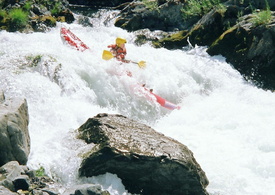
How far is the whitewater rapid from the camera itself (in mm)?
6508

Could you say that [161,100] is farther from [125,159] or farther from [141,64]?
[125,159]

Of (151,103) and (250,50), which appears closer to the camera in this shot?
(151,103)

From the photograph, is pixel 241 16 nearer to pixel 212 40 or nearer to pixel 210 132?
pixel 212 40

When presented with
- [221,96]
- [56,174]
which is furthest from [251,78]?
[56,174]

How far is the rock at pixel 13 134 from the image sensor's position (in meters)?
5.14

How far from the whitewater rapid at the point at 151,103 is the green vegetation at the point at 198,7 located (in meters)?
2.56

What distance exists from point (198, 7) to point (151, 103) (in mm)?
6676

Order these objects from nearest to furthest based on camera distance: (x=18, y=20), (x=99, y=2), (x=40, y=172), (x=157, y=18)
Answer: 1. (x=40, y=172)
2. (x=18, y=20)
3. (x=157, y=18)
4. (x=99, y=2)

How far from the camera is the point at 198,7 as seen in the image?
1512cm

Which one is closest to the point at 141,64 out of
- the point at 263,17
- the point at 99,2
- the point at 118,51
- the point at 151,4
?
the point at 118,51

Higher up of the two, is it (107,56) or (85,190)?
(85,190)

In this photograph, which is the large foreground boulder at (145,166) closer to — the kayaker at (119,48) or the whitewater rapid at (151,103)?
the whitewater rapid at (151,103)

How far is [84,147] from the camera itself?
606 centimetres

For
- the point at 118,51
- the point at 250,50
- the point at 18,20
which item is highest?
the point at 250,50
